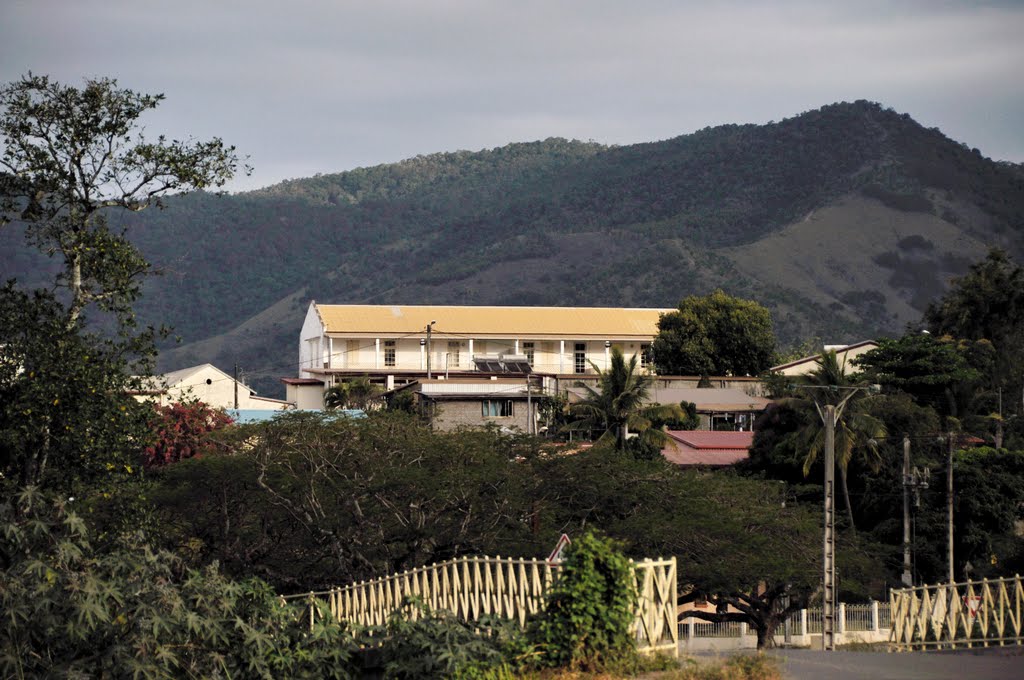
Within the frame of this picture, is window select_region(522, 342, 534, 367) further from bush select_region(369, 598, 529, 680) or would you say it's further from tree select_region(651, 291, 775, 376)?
bush select_region(369, 598, 529, 680)

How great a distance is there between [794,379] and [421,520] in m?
37.4

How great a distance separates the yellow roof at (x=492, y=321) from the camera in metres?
99.6

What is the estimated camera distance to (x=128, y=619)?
1416 cm

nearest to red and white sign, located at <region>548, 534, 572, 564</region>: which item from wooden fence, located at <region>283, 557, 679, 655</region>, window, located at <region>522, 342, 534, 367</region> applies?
wooden fence, located at <region>283, 557, 679, 655</region>

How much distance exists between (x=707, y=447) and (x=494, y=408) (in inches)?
393

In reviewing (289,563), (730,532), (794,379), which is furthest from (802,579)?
(794,379)

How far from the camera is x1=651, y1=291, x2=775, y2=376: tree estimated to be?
92.2 metres

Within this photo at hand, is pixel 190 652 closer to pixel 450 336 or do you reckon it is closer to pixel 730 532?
pixel 730 532

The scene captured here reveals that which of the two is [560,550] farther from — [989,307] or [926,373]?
[989,307]

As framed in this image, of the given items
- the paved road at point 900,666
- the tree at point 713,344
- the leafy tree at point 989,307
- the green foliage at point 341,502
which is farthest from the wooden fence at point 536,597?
the tree at point 713,344

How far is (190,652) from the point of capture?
48.5ft

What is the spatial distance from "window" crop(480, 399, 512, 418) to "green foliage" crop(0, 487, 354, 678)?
48.1m

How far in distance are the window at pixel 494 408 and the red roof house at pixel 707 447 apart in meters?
7.64

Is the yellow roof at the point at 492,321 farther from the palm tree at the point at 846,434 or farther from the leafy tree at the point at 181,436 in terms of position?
the palm tree at the point at 846,434
